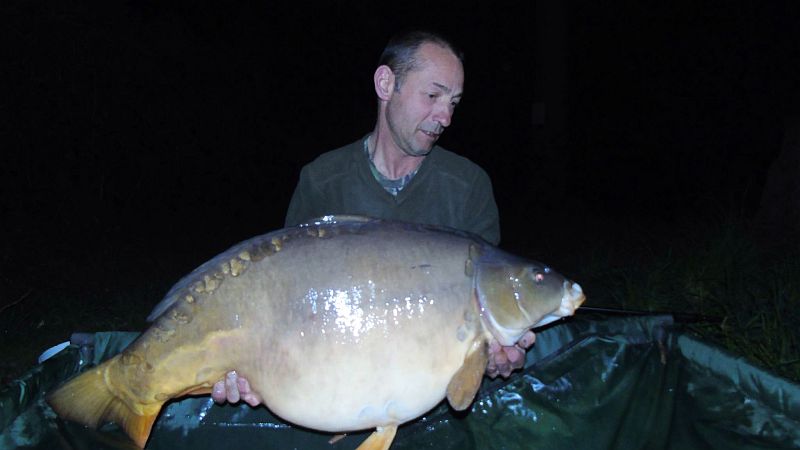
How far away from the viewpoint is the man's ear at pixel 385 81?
2090 millimetres

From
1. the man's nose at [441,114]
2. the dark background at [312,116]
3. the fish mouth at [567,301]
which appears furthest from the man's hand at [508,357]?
the dark background at [312,116]

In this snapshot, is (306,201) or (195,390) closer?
(195,390)

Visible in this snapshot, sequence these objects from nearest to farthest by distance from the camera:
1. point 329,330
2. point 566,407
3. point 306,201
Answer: point 329,330
point 566,407
point 306,201

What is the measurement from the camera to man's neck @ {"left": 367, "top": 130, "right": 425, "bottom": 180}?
219 centimetres

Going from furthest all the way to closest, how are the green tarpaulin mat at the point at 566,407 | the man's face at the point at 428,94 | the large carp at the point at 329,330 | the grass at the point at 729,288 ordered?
the grass at the point at 729,288 → the man's face at the point at 428,94 → the green tarpaulin mat at the point at 566,407 → the large carp at the point at 329,330

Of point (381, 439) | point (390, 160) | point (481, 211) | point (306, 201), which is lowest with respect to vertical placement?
point (381, 439)

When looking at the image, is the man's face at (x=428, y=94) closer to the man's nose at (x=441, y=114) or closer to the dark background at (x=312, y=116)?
the man's nose at (x=441, y=114)

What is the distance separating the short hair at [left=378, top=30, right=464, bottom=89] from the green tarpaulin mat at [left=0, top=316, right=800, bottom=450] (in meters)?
0.99

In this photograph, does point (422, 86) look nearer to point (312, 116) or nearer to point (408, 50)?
point (408, 50)

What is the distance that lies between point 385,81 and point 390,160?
0.86ft

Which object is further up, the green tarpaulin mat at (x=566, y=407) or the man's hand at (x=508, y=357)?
the man's hand at (x=508, y=357)

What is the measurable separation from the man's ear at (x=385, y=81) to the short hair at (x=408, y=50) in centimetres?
2

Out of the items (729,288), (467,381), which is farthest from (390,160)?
(729,288)

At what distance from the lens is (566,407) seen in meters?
2.13
